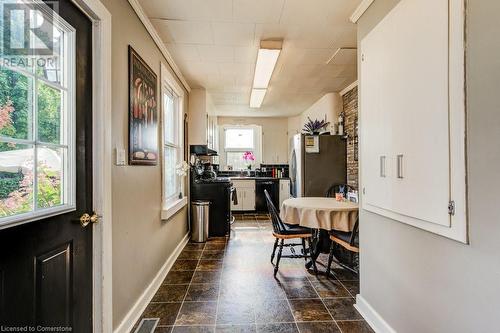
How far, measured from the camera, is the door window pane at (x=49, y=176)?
118 cm

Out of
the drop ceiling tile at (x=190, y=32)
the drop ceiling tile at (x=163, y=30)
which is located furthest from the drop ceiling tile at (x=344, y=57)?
the drop ceiling tile at (x=163, y=30)

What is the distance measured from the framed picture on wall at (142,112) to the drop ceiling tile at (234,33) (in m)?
0.75

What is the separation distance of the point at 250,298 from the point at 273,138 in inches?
206

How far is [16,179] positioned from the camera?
Answer: 41.3 inches

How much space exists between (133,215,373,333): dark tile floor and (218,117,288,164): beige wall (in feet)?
13.0

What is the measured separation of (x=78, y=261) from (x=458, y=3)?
89.4 inches

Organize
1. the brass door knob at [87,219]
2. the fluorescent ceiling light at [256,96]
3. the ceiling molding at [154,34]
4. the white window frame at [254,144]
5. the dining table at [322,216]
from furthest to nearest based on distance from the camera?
the white window frame at [254,144], the fluorescent ceiling light at [256,96], the dining table at [322,216], the ceiling molding at [154,34], the brass door knob at [87,219]

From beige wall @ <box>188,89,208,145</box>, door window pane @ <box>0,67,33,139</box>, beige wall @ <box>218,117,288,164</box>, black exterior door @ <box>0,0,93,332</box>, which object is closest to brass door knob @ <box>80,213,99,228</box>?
black exterior door @ <box>0,0,93,332</box>

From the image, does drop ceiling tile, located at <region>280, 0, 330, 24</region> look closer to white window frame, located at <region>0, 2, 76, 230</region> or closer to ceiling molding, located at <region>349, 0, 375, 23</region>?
ceiling molding, located at <region>349, 0, 375, 23</region>

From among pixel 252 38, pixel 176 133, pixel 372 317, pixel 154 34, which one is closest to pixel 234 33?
pixel 252 38

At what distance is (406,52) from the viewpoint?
1.56 m

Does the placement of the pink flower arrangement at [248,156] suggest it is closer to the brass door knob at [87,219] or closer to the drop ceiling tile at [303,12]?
the drop ceiling tile at [303,12]

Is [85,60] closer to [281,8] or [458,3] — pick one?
[281,8]

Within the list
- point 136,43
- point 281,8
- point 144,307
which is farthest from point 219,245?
point 281,8
